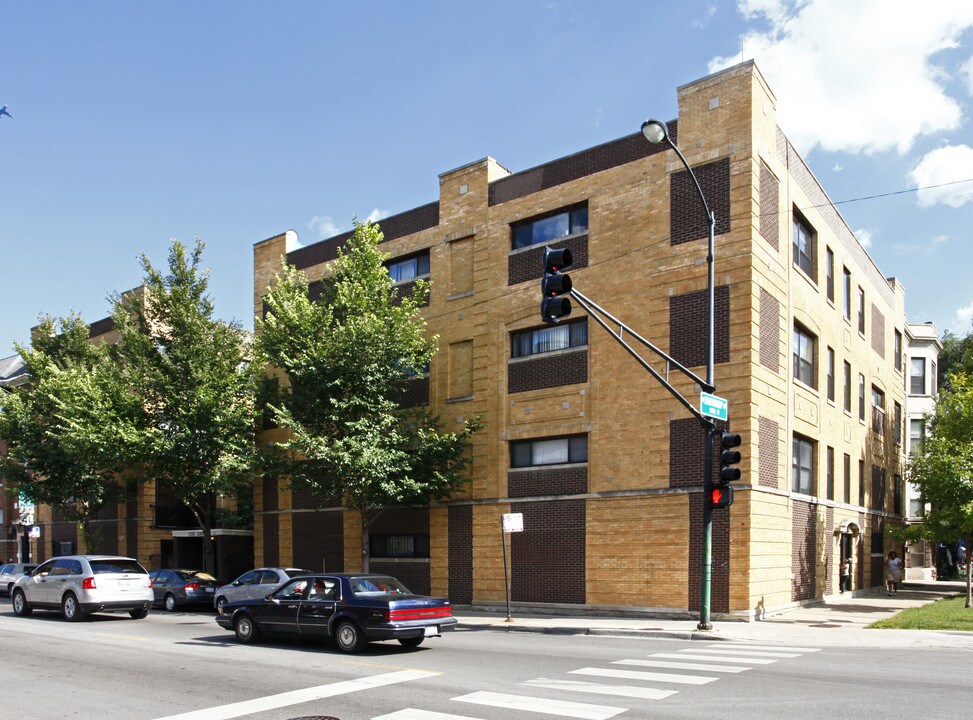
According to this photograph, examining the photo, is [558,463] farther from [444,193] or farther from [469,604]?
[444,193]

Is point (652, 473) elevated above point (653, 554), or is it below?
above

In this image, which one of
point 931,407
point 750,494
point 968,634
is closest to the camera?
point 968,634

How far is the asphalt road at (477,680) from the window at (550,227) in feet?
41.8

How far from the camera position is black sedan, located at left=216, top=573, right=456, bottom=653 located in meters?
14.4

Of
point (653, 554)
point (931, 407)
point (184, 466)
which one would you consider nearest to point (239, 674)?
point (653, 554)

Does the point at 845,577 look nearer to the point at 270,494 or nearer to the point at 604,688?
the point at 270,494

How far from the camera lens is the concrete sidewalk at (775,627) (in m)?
16.7

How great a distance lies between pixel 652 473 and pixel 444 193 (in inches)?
474

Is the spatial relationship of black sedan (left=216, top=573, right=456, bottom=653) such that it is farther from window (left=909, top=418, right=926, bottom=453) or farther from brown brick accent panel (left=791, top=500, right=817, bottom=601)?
window (left=909, top=418, right=926, bottom=453)

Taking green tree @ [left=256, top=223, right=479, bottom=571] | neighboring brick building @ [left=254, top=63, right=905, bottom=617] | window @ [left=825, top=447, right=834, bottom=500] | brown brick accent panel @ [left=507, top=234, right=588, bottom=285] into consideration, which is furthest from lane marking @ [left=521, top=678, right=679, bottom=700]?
window @ [left=825, top=447, right=834, bottom=500]

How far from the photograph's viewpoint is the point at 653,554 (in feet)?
73.4

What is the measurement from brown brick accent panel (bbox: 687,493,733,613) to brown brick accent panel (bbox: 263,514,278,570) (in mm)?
17231

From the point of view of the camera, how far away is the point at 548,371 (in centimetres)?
2545

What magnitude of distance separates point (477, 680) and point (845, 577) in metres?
21.6
